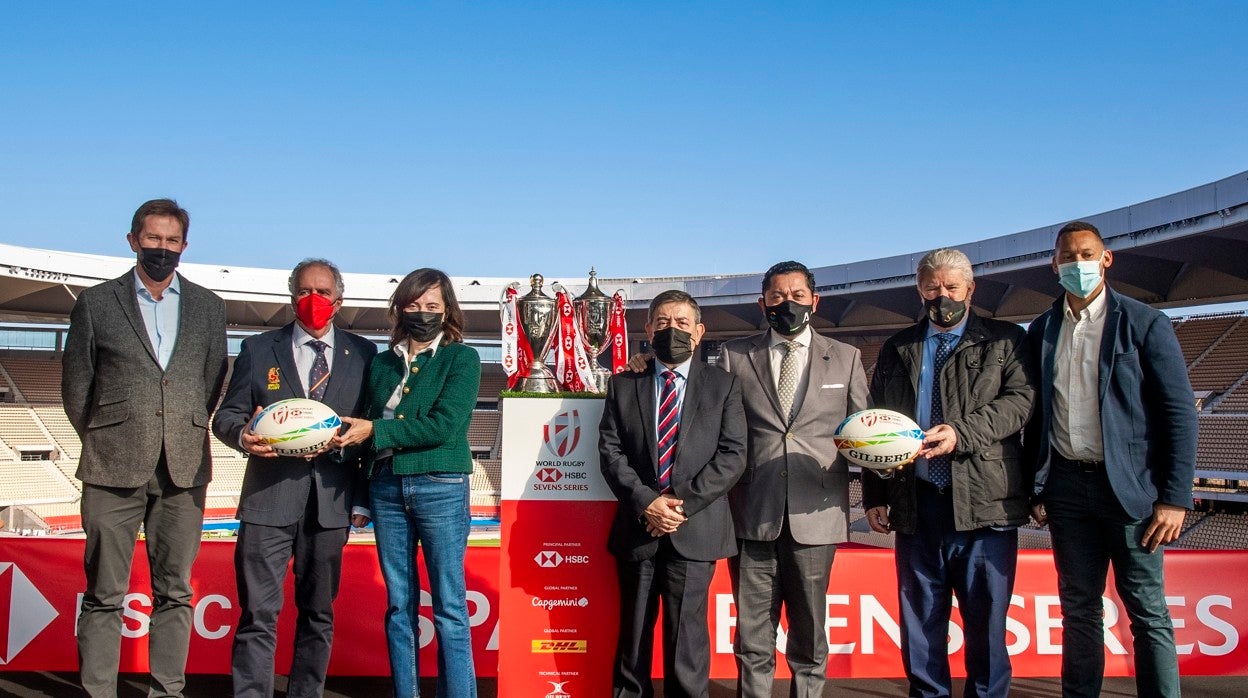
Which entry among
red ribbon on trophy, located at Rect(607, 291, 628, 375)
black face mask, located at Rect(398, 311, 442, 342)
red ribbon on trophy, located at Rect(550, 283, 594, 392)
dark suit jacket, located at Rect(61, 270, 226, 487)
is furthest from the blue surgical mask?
red ribbon on trophy, located at Rect(607, 291, 628, 375)

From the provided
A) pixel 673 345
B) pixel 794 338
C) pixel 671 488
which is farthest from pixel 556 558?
pixel 794 338

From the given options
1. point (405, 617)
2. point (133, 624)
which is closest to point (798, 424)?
point (405, 617)

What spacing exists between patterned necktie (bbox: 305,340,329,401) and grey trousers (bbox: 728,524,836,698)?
1987mm

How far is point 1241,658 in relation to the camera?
4.65 meters

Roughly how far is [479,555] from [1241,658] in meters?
4.46

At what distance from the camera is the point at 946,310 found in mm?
3398

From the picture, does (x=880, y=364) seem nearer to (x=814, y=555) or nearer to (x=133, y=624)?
(x=814, y=555)

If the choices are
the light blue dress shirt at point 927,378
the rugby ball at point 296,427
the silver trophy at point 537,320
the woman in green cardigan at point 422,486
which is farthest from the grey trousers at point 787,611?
the silver trophy at point 537,320

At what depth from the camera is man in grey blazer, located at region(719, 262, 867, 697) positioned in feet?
11.1

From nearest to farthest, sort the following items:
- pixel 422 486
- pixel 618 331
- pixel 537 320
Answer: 1. pixel 422 486
2. pixel 537 320
3. pixel 618 331

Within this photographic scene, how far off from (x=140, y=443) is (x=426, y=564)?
1.27 meters

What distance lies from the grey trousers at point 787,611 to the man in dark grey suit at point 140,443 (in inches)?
93.9

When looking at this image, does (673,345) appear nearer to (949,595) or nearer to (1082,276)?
(949,595)

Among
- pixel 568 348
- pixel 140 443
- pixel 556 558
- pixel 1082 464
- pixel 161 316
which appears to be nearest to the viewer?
pixel 1082 464
